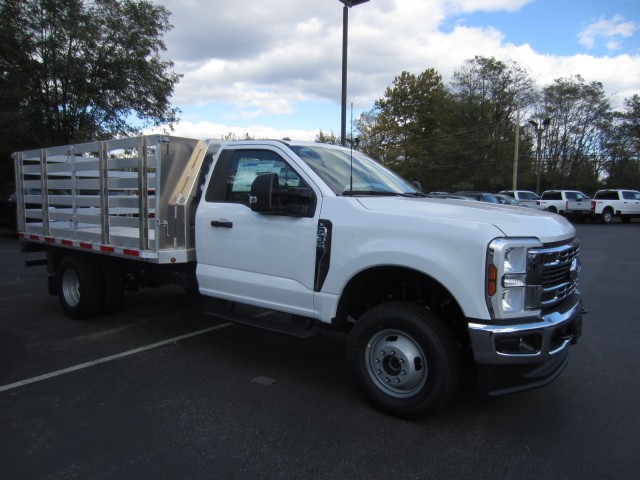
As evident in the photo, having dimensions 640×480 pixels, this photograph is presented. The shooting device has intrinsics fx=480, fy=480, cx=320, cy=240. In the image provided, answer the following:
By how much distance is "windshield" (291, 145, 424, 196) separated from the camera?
4.24 metres

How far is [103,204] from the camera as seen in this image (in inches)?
218

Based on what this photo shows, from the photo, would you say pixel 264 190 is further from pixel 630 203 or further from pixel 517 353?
pixel 630 203

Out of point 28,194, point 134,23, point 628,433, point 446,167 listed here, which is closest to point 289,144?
point 628,433

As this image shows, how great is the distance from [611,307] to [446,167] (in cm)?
4560

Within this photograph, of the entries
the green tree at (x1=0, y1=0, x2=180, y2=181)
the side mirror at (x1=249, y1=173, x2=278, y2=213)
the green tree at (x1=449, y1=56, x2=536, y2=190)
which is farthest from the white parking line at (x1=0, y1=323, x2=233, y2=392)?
the green tree at (x1=449, y1=56, x2=536, y2=190)

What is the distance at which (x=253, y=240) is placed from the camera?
4438 millimetres

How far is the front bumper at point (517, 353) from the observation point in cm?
314

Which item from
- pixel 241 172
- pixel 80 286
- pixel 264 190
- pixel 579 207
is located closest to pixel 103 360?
pixel 80 286

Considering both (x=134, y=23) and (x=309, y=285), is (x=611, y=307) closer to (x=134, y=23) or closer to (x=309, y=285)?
(x=309, y=285)

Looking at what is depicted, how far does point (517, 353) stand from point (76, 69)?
1767 centimetres

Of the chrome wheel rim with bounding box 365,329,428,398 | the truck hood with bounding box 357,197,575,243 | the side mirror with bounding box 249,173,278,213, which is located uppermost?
the side mirror with bounding box 249,173,278,213

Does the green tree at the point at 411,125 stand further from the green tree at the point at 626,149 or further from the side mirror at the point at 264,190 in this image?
the side mirror at the point at 264,190

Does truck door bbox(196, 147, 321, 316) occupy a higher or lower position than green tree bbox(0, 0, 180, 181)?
lower

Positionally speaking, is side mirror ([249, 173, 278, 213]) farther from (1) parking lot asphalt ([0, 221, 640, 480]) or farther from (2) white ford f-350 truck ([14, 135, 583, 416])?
(1) parking lot asphalt ([0, 221, 640, 480])
